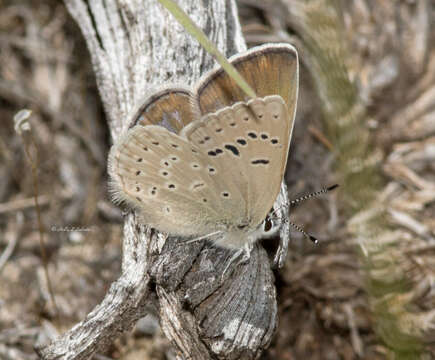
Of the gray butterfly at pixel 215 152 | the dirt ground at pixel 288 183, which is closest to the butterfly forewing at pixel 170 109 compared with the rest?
the gray butterfly at pixel 215 152

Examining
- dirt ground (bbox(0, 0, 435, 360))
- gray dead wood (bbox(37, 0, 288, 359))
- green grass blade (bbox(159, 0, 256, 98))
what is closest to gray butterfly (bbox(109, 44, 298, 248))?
gray dead wood (bbox(37, 0, 288, 359))

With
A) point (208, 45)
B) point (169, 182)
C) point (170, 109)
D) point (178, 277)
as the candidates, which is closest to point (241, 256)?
point (178, 277)

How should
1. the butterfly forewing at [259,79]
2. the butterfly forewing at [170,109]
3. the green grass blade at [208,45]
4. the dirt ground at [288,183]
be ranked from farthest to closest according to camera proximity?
1. the dirt ground at [288,183]
2. the butterfly forewing at [170,109]
3. the butterfly forewing at [259,79]
4. the green grass blade at [208,45]

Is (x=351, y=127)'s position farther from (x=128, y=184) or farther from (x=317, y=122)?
(x=317, y=122)

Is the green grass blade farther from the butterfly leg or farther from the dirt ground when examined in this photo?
the dirt ground

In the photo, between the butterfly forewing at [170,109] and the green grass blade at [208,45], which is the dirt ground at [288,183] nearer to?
the butterfly forewing at [170,109]
